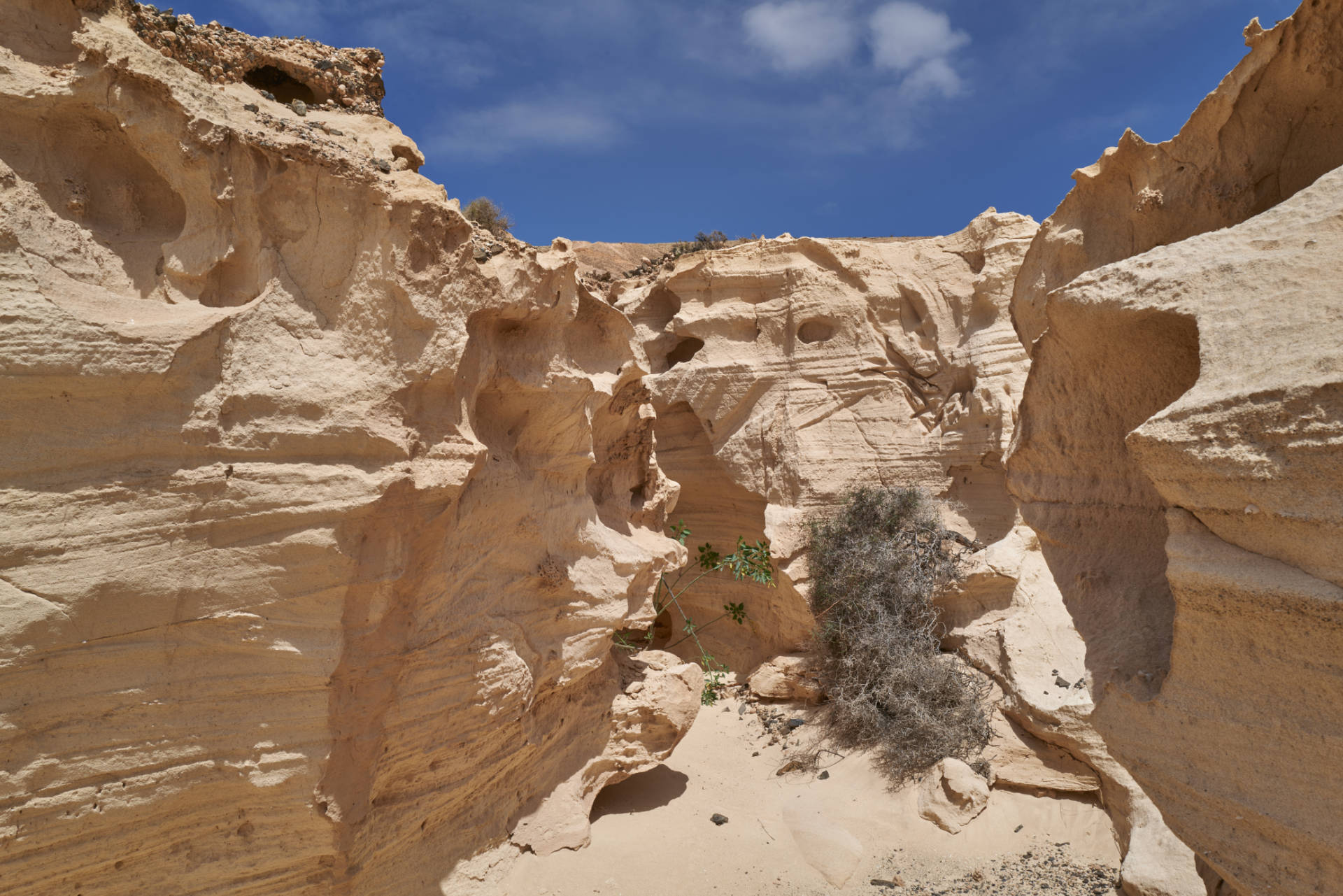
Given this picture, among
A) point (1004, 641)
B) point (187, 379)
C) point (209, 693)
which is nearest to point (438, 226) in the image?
point (187, 379)

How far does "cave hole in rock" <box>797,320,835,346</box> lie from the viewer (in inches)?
343

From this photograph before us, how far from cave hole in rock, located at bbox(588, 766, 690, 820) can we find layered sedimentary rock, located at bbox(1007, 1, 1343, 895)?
10.8ft

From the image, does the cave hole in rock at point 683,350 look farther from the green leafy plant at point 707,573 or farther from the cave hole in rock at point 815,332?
the green leafy plant at point 707,573

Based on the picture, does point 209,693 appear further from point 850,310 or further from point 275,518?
point 850,310

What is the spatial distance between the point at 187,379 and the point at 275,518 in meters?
0.57

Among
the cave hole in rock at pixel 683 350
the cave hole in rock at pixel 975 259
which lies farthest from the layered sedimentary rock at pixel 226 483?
the cave hole in rock at pixel 975 259

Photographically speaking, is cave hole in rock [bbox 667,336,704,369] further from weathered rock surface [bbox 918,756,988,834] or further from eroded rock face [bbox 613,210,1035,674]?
weathered rock surface [bbox 918,756,988,834]

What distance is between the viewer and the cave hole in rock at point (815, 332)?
28.6ft

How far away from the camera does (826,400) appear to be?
335 inches

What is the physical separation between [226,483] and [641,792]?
12.8ft

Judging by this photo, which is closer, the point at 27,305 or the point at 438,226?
the point at 27,305

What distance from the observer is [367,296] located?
3.18m

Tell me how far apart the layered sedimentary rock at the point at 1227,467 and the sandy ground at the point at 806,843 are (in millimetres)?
2534

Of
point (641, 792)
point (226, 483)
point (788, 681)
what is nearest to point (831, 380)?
point (788, 681)
